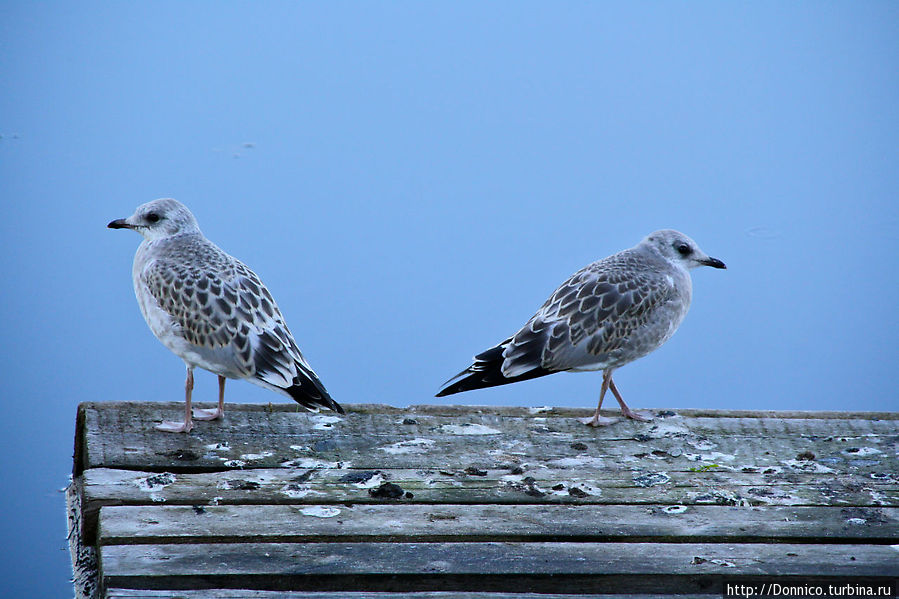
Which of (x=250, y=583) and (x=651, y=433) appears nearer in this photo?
(x=250, y=583)

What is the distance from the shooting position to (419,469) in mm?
3453

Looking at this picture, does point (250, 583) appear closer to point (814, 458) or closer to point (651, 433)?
point (651, 433)

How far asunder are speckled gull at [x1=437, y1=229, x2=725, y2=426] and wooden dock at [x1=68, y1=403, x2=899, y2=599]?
0.29m

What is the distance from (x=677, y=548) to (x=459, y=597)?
670 millimetres

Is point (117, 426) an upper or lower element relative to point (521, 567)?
upper

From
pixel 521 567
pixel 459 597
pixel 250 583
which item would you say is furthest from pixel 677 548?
pixel 250 583

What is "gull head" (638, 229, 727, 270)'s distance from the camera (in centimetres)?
482

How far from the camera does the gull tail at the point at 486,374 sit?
14.1 ft

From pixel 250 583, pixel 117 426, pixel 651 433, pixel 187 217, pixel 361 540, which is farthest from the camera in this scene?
pixel 187 217

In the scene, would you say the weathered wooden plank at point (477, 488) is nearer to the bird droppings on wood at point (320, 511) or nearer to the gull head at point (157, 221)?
the bird droppings on wood at point (320, 511)

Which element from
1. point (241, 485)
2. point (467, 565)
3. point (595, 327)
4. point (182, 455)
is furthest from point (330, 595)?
point (595, 327)

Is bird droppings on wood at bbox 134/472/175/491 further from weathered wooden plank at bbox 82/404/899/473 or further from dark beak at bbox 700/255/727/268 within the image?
dark beak at bbox 700/255/727/268

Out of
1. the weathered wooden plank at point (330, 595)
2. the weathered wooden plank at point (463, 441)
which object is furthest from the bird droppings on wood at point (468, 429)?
the weathered wooden plank at point (330, 595)

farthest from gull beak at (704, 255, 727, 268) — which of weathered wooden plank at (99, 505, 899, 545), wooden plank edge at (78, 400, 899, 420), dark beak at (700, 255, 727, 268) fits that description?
weathered wooden plank at (99, 505, 899, 545)
